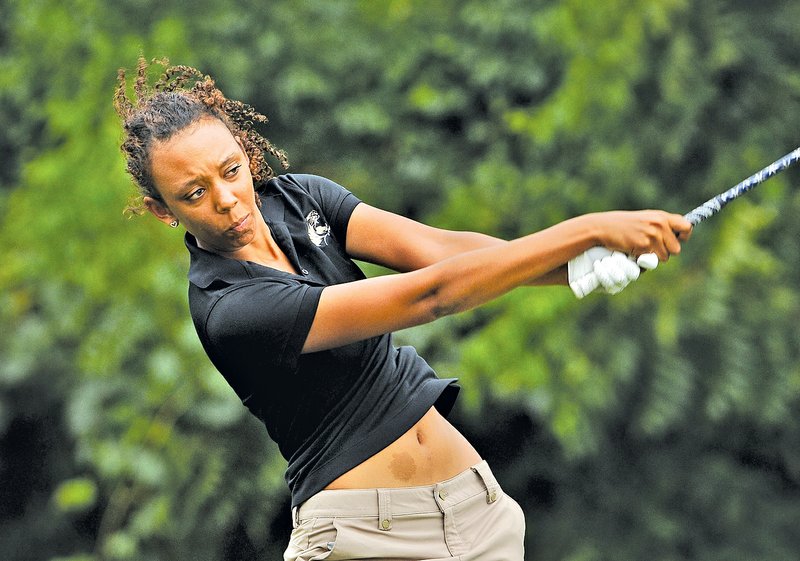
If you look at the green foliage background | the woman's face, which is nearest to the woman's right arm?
the woman's face

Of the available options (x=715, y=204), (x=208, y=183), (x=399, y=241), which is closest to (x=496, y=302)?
(x=399, y=241)

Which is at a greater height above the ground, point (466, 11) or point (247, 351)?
point (466, 11)

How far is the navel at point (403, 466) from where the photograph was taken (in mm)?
2654

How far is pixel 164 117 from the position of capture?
8.63ft

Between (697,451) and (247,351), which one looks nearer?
Answer: (247,351)

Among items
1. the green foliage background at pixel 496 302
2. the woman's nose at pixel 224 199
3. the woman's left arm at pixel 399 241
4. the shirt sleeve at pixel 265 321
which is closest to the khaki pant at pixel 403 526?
→ the shirt sleeve at pixel 265 321

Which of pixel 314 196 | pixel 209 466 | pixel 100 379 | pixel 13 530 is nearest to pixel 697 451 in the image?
pixel 209 466

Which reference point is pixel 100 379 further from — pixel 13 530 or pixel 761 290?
pixel 761 290

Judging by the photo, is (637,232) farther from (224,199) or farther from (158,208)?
(158,208)

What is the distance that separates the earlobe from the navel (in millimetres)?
672

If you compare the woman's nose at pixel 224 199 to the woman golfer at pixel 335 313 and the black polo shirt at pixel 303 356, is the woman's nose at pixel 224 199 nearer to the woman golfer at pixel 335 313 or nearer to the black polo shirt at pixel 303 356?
the woman golfer at pixel 335 313

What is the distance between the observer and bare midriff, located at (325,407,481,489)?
2646 mm

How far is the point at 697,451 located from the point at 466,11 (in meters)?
2.51

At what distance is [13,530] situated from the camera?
730 cm
